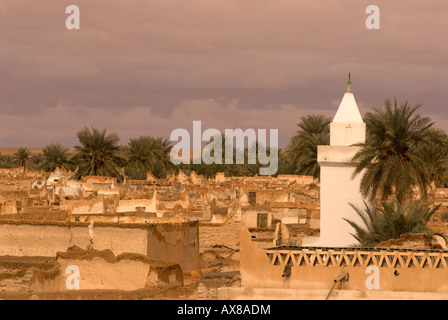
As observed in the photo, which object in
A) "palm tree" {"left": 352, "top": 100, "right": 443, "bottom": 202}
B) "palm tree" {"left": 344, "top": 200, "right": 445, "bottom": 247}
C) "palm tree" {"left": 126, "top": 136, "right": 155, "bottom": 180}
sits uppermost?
"palm tree" {"left": 126, "top": 136, "right": 155, "bottom": 180}

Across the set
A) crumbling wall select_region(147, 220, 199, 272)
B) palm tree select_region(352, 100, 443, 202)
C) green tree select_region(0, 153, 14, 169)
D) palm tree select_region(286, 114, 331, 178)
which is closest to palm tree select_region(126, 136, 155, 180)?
palm tree select_region(286, 114, 331, 178)

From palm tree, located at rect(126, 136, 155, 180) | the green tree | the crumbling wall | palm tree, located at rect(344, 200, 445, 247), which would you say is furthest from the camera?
the green tree

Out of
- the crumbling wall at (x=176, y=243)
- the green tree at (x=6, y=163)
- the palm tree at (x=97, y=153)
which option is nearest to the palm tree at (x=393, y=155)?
the crumbling wall at (x=176, y=243)

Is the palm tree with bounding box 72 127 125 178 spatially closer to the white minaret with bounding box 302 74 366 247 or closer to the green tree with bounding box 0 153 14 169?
the green tree with bounding box 0 153 14 169

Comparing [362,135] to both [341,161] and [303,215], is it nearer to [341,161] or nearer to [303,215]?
[341,161]

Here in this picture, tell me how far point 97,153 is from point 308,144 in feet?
50.3

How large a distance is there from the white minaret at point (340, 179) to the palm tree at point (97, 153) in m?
40.4

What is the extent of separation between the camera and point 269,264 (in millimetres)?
19234

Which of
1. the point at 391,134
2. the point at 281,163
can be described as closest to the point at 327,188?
the point at 391,134

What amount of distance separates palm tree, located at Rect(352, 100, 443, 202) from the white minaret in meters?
0.32

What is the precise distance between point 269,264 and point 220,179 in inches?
1972

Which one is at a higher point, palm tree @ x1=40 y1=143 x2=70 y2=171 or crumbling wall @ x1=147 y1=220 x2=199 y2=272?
palm tree @ x1=40 y1=143 x2=70 y2=171

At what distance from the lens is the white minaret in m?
26.1

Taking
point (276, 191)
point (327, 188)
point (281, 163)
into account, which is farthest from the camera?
point (281, 163)
